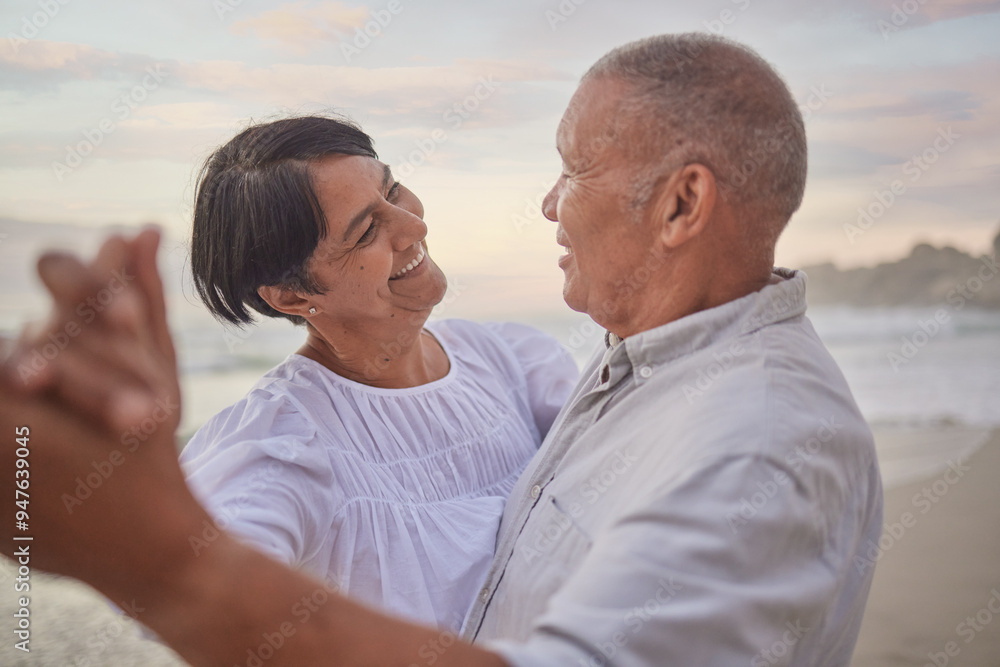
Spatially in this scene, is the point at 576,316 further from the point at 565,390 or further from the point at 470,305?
the point at 565,390

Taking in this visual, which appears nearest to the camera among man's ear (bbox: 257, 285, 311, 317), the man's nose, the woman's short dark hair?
the man's nose

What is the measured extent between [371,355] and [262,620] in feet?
4.59

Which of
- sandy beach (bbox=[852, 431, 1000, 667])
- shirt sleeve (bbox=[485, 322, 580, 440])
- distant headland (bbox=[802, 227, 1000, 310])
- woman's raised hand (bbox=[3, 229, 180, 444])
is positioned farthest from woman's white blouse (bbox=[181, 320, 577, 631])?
distant headland (bbox=[802, 227, 1000, 310])

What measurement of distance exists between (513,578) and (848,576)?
0.65 meters

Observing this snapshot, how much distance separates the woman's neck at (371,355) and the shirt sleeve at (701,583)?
3.82 ft

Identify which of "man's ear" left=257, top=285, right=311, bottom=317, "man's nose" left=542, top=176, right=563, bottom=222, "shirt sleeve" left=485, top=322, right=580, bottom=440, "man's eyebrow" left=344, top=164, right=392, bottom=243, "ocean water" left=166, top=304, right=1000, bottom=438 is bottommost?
"ocean water" left=166, top=304, right=1000, bottom=438

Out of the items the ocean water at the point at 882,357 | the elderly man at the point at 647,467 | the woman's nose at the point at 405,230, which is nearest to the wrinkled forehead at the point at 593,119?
the elderly man at the point at 647,467

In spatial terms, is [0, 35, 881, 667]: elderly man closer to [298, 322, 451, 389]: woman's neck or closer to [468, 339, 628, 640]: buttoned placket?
[468, 339, 628, 640]: buttoned placket

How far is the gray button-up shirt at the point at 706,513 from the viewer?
1.11 m

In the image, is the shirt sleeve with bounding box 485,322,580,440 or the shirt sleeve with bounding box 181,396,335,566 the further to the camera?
the shirt sleeve with bounding box 485,322,580,440

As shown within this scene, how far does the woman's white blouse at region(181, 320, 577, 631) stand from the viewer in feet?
5.43

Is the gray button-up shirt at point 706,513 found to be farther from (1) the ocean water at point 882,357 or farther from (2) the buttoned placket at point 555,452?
(1) the ocean water at point 882,357

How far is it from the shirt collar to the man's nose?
18.2 inches

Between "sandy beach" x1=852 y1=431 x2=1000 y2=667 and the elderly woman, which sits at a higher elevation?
the elderly woman
